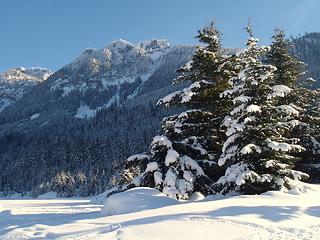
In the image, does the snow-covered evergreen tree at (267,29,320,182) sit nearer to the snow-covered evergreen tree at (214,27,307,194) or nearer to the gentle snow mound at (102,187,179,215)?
the snow-covered evergreen tree at (214,27,307,194)

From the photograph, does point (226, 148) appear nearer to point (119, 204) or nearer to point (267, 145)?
point (267, 145)

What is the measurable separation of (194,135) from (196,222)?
865 centimetres

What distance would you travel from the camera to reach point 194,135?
23.0 metres

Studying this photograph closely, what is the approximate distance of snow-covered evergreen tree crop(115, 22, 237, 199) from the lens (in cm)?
2112

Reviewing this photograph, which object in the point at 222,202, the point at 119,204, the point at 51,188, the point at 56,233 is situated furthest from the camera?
the point at 51,188

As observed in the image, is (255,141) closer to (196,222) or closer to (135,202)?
(135,202)

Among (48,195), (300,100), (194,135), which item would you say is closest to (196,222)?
(194,135)

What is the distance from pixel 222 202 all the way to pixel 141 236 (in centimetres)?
530

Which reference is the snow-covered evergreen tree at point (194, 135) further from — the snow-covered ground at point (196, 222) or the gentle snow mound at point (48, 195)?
the gentle snow mound at point (48, 195)

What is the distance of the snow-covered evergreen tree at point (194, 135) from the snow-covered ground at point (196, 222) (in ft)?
6.80

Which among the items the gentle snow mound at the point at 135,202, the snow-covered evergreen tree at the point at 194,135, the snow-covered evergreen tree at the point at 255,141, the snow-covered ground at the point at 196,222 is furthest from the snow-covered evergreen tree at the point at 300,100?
the gentle snow mound at the point at 135,202

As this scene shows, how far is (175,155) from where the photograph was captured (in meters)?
20.7

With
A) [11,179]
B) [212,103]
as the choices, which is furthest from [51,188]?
[212,103]

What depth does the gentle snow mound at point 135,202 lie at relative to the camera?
747 inches
